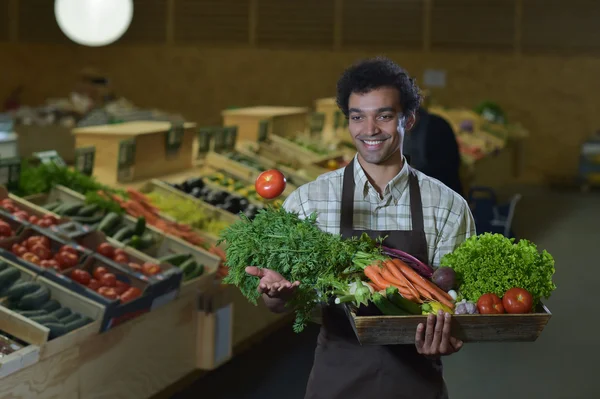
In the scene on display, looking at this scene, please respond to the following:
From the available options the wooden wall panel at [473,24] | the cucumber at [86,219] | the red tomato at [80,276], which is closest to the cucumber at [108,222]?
the cucumber at [86,219]

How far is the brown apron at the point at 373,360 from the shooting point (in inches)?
88.0

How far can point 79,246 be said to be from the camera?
4195mm

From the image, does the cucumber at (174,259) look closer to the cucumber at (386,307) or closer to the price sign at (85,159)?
the price sign at (85,159)

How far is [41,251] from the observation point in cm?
405

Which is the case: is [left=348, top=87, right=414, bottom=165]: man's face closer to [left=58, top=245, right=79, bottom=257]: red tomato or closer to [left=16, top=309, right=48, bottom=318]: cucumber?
[left=16, top=309, right=48, bottom=318]: cucumber

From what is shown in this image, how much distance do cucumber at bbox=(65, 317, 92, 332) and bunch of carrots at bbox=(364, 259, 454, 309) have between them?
1820 millimetres

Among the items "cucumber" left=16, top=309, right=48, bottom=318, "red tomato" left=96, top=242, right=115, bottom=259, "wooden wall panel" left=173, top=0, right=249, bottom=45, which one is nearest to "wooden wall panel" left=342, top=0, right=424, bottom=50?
"wooden wall panel" left=173, top=0, right=249, bottom=45

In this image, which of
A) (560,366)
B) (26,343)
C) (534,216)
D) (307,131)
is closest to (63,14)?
(307,131)

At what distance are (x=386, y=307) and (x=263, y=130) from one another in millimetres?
5429

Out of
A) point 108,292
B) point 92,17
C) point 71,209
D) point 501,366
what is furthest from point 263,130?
point 108,292

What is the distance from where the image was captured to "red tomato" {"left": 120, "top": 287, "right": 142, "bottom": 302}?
387cm

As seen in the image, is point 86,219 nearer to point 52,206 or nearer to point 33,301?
point 52,206

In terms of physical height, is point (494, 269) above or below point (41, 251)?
above

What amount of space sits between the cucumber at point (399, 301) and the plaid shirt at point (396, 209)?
25 centimetres
